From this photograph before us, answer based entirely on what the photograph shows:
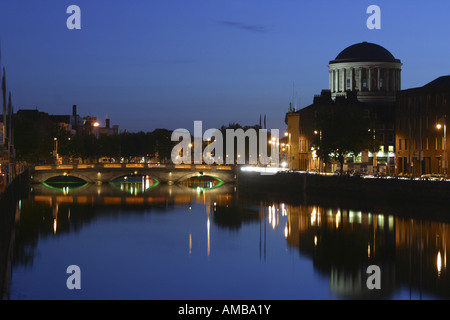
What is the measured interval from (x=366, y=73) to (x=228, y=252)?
118233 millimetres

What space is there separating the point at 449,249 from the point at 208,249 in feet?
43.6

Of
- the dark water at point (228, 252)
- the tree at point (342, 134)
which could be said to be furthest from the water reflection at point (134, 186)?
the dark water at point (228, 252)

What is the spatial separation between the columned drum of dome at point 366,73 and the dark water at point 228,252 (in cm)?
8481

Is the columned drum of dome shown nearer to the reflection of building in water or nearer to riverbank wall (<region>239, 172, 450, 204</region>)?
riverbank wall (<region>239, 172, 450, 204</region>)

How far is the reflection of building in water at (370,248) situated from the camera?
34.4 metres

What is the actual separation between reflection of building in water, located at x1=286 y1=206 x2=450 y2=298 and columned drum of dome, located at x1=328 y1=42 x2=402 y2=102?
9394 centimetres

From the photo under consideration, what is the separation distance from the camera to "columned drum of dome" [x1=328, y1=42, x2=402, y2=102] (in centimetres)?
15662

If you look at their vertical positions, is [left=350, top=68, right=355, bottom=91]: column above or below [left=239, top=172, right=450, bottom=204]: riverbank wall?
above

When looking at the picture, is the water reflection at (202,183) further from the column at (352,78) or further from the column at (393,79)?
the column at (393,79)

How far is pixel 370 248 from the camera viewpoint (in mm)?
45188

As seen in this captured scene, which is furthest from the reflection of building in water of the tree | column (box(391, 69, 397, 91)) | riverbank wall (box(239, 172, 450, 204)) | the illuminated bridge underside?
column (box(391, 69, 397, 91))

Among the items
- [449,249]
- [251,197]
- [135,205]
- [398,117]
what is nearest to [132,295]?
[449,249]
